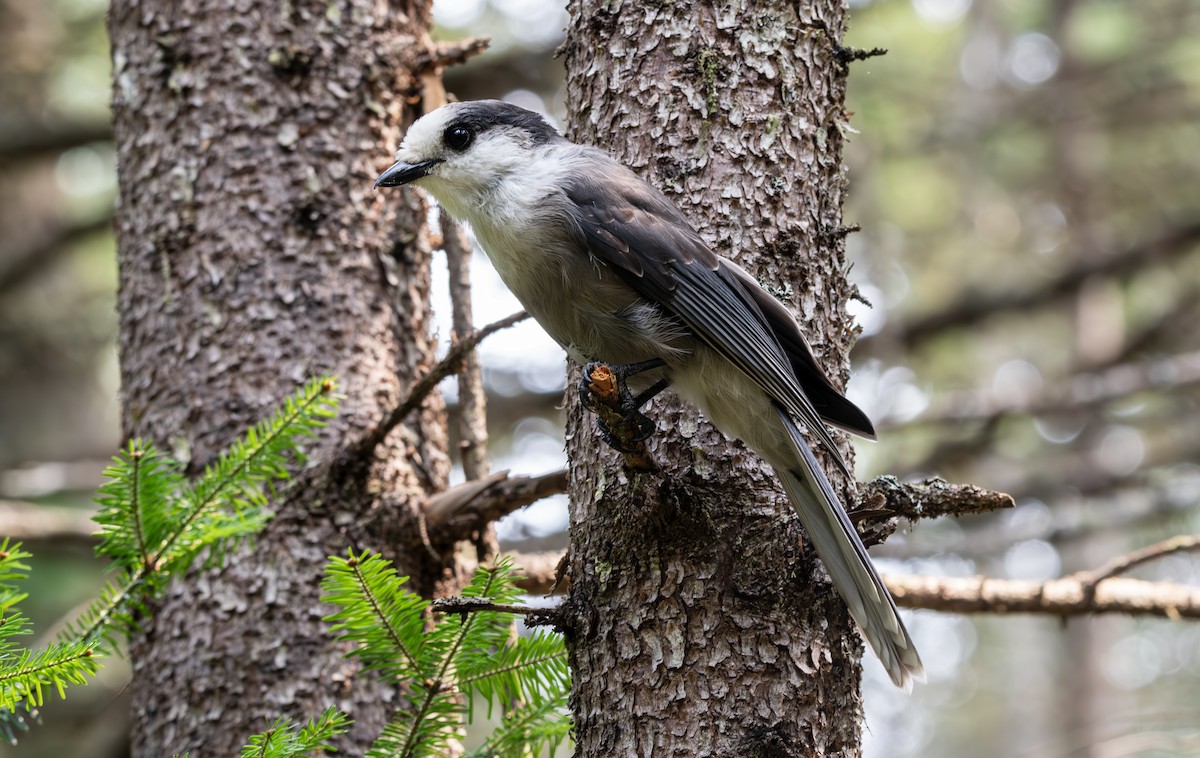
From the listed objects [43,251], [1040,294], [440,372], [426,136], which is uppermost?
[43,251]

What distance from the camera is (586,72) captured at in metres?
2.80

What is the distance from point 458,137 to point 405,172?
0.61 feet

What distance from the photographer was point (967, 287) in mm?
7188

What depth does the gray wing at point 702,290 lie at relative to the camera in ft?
8.20

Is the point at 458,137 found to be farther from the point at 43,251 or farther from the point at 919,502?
the point at 43,251

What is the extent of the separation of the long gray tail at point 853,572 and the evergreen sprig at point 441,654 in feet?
2.16

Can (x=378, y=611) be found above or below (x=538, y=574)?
below

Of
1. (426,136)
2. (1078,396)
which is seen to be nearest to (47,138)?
(426,136)

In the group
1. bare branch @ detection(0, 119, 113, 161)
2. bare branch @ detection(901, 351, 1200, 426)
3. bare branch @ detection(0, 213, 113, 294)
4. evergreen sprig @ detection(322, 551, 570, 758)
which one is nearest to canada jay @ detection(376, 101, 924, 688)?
evergreen sprig @ detection(322, 551, 570, 758)

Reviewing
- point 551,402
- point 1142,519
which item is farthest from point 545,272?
point 1142,519

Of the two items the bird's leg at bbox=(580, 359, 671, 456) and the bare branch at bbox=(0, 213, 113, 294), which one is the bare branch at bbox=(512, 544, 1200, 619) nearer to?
the bird's leg at bbox=(580, 359, 671, 456)

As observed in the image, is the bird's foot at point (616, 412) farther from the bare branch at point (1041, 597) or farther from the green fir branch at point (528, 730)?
the bare branch at point (1041, 597)

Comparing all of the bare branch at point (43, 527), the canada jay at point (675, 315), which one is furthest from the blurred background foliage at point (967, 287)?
the canada jay at point (675, 315)

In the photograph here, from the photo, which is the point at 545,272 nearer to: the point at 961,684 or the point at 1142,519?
the point at 1142,519
